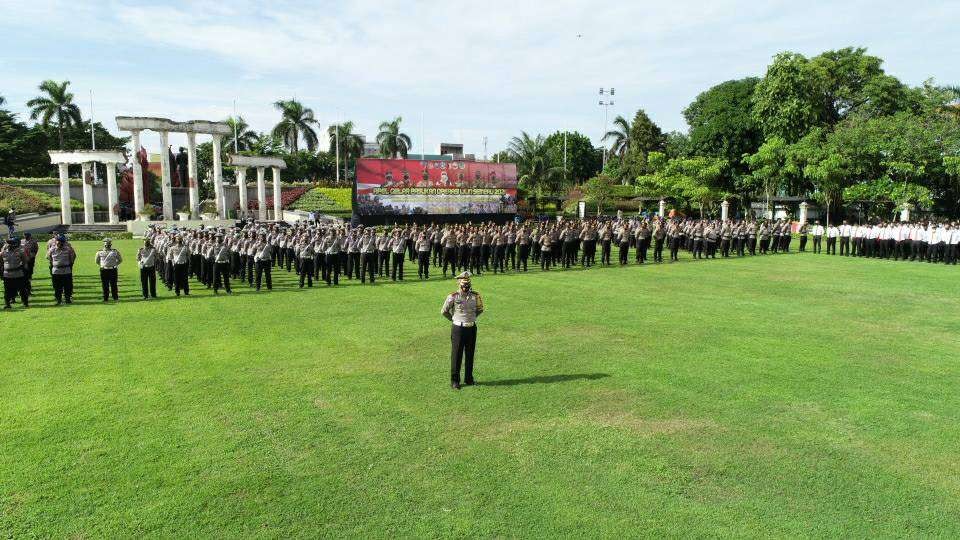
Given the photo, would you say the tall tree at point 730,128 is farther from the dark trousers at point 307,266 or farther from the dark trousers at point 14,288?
the dark trousers at point 14,288

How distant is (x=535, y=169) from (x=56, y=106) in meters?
43.5

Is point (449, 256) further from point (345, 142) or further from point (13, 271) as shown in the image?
point (345, 142)

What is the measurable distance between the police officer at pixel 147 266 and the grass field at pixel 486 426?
8.01 ft

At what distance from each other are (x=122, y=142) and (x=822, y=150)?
64503mm

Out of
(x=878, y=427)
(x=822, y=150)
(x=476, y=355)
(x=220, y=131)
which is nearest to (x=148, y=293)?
(x=476, y=355)

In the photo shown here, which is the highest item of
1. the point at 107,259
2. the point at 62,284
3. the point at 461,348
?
the point at 107,259

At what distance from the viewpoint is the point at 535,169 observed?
60406 millimetres

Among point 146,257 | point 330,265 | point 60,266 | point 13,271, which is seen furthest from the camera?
point 330,265

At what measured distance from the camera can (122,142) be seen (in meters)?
66.9

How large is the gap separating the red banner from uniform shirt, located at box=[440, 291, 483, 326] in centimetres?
3664

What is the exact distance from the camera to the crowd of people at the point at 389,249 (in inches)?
636

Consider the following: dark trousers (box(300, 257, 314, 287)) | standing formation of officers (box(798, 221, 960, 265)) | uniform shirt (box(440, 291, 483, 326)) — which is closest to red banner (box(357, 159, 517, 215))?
standing formation of officers (box(798, 221, 960, 265))

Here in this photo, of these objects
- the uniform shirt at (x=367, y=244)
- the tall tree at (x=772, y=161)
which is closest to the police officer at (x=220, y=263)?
the uniform shirt at (x=367, y=244)

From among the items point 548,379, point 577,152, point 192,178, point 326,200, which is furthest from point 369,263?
point 577,152
